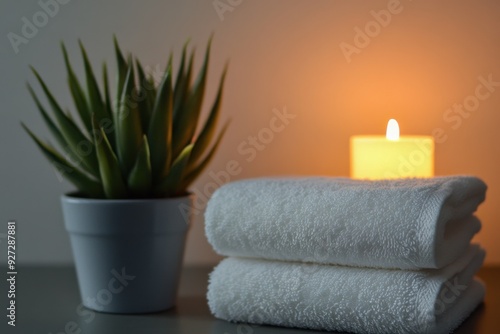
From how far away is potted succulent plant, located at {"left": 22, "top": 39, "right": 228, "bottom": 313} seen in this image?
0.91m

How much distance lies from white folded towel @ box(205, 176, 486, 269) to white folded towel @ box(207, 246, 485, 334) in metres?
0.02

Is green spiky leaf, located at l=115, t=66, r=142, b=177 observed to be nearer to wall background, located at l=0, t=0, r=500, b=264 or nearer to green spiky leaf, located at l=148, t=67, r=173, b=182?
green spiky leaf, located at l=148, t=67, r=173, b=182

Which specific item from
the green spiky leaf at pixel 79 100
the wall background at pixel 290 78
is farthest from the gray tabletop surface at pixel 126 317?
the green spiky leaf at pixel 79 100

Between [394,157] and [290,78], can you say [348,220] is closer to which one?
[394,157]

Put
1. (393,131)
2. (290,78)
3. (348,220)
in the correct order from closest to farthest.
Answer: (348,220) < (393,131) < (290,78)

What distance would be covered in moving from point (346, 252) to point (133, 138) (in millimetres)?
307

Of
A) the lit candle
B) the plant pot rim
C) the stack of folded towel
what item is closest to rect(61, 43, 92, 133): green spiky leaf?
the plant pot rim

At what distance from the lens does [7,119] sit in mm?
1216

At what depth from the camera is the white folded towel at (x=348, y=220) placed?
76 cm

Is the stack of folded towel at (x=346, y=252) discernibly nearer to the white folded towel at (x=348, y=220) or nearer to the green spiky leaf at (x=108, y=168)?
the white folded towel at (x=348, y=220)

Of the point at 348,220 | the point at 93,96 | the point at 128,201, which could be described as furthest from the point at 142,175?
the point at 348,220

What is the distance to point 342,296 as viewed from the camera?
805 mm

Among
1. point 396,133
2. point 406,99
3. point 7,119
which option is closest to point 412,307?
point 396,133

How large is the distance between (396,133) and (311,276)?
29cm
